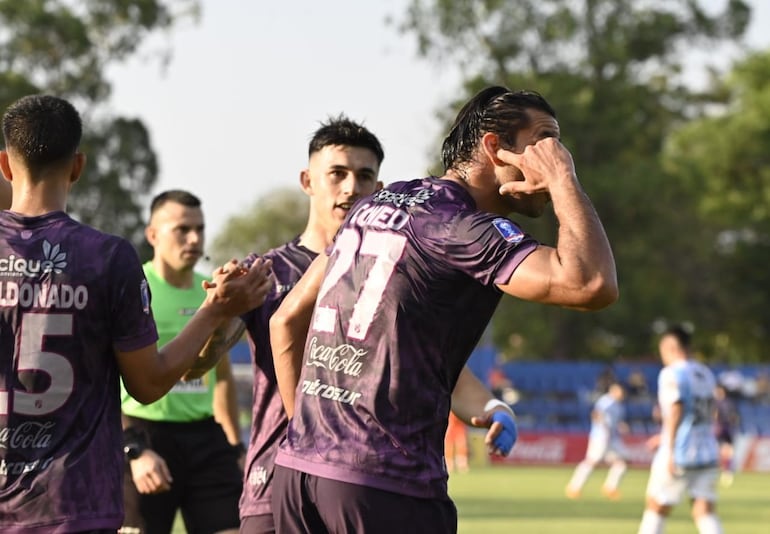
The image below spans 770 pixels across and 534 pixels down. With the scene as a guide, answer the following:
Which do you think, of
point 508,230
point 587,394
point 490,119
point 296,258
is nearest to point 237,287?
point 490,119

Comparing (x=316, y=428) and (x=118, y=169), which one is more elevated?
(x=118, y=169)

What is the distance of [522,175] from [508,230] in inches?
13.9

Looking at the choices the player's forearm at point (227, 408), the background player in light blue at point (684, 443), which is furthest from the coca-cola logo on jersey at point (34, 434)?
the background player in light blue at point (684, 443)

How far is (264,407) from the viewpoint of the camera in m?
6.90

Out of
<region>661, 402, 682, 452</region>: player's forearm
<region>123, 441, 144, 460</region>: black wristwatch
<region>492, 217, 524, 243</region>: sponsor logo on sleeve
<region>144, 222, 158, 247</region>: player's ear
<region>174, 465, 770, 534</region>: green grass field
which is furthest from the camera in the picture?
<region>174, 465, 770, 534</region>: green grass field

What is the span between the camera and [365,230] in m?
5.11

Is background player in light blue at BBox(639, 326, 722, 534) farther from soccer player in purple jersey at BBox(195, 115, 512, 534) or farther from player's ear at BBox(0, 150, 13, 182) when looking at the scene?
player's ear at BBox(0, 150, 13, 182)

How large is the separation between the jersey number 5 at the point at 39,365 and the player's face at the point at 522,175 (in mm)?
1511

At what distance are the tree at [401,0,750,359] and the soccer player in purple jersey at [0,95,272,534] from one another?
1864 inches

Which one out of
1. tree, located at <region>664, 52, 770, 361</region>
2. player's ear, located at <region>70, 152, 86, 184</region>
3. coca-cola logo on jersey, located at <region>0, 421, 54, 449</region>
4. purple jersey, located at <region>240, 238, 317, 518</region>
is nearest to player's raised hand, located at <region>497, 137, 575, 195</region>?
player's ear, located at <region>70, 152, 86, 184</region>

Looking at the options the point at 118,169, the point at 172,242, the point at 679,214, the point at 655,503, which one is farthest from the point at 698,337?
the point at 172,242

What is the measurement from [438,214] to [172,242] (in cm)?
511

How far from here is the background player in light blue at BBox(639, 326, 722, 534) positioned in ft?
47.0

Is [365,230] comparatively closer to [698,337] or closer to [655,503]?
[655,503]
